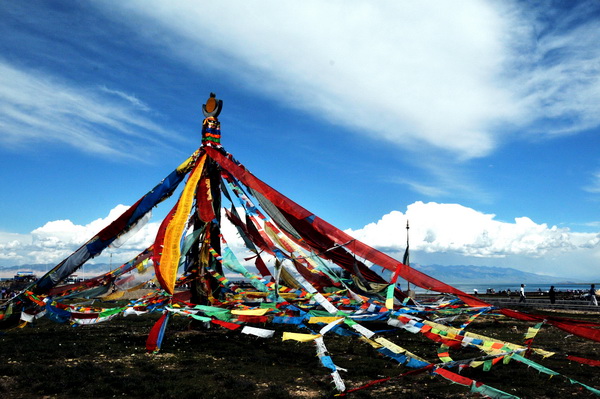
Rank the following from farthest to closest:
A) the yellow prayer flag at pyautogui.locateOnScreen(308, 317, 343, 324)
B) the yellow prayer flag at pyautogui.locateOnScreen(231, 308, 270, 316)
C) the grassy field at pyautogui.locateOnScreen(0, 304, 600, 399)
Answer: the yellow prayer flag at pyautogui.locateOnScreen(231, 308, 270, 316) < the yellow prayer flag at pyautogui.locateOnScreen(308, 317, 343, 324) < the grassy field at pyautogui.locateOnScreen(0, 304, 600, 399)

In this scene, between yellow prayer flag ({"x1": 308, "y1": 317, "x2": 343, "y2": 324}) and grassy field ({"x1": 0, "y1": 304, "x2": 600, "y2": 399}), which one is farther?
yellow prayer flag ({"x1": 308, "y1": 317, "x2": 343, "y2": 324})

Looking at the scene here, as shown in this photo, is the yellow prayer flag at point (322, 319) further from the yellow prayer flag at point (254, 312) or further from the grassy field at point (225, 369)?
the yellow prayer flag at point (254, 312)

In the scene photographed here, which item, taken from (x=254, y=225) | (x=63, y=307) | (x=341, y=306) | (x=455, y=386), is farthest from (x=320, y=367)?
(x=63, y=307)

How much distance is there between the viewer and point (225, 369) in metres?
9.01

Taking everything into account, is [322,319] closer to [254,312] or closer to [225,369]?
[254,312]

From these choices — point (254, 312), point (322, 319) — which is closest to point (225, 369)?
point (254, 312)

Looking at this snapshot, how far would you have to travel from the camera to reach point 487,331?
15.7 m

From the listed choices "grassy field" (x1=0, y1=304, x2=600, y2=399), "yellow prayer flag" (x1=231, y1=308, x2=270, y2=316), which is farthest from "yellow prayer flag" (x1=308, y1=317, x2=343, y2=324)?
"yellow prayer flag" (x1=231, y1=308, x2=270, y2=316)

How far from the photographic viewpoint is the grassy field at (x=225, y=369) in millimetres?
7438

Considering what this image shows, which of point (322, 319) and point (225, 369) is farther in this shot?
point (225, 369)

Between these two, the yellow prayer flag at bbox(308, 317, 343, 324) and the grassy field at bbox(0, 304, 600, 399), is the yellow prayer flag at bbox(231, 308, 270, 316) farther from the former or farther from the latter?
the yellow prayer flag at bbox(308, 317, 343, 324)

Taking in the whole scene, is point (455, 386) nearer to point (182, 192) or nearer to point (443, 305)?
point (443, 305)

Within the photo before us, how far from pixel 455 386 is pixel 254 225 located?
607 centimetres

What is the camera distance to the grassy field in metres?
7.44
